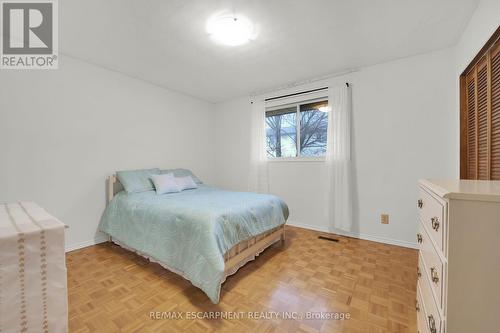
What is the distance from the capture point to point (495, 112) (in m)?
1.50

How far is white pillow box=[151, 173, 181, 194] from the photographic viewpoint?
2779 mm

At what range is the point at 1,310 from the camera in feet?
2.08

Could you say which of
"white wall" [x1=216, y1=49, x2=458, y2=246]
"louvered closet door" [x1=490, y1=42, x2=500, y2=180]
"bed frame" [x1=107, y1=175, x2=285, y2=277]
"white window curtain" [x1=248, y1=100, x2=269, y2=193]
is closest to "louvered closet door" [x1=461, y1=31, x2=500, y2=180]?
"louvered closet door" [x1=490, y1=42, x2=500, y2=180]

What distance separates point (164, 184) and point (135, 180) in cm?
37

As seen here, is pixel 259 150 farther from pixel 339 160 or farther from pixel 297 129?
pixel 339 160

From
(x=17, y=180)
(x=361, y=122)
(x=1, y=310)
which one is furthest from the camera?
(x=361, y=122)

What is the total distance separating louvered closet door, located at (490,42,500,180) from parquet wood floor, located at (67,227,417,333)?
111 cm

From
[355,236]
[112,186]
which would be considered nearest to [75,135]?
[112,186]

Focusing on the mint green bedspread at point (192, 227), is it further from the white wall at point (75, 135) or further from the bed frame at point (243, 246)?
the white wall at point (75, 135)

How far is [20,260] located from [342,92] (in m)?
3.23

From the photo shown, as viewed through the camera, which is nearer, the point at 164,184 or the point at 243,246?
the point at 243,246

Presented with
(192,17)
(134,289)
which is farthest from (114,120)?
(134,289)

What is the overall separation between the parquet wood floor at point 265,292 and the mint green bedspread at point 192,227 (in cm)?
17

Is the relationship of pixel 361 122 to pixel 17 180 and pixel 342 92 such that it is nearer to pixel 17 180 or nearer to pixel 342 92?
pixel 342 92
